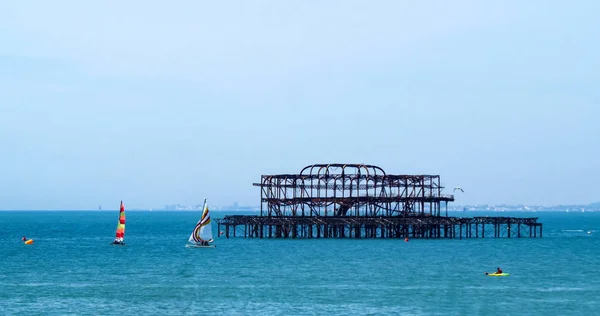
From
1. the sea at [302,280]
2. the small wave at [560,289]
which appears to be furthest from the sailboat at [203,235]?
the small wave at [560,289]

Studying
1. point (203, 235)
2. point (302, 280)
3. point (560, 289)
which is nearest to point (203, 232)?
point (203, 235)

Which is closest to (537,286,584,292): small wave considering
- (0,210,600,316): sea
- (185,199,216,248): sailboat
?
(0,210,600,316): sea

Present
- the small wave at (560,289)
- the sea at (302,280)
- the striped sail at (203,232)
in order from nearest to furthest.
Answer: the sea at (302,280), the small wave at (560,289), the striped sail at (203,232)

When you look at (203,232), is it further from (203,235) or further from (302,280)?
(302,280)

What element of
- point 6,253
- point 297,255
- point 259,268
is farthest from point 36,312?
point 6,253

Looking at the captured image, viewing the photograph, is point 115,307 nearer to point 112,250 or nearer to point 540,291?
point 540,291

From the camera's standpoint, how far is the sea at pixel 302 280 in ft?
183

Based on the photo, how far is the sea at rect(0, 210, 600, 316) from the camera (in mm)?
55875

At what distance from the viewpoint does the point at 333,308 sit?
55094 millimetres

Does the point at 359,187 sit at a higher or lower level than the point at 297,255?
higher

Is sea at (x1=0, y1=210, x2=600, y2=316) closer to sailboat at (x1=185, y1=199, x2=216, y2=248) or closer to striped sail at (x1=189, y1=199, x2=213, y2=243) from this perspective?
sailboat at (x1=185, y1=199, x2=216, y2=248)

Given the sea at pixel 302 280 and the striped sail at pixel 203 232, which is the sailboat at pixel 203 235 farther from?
the sea at pixel 302 280

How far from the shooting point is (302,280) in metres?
69.8

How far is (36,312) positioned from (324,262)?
3521 centimetres
